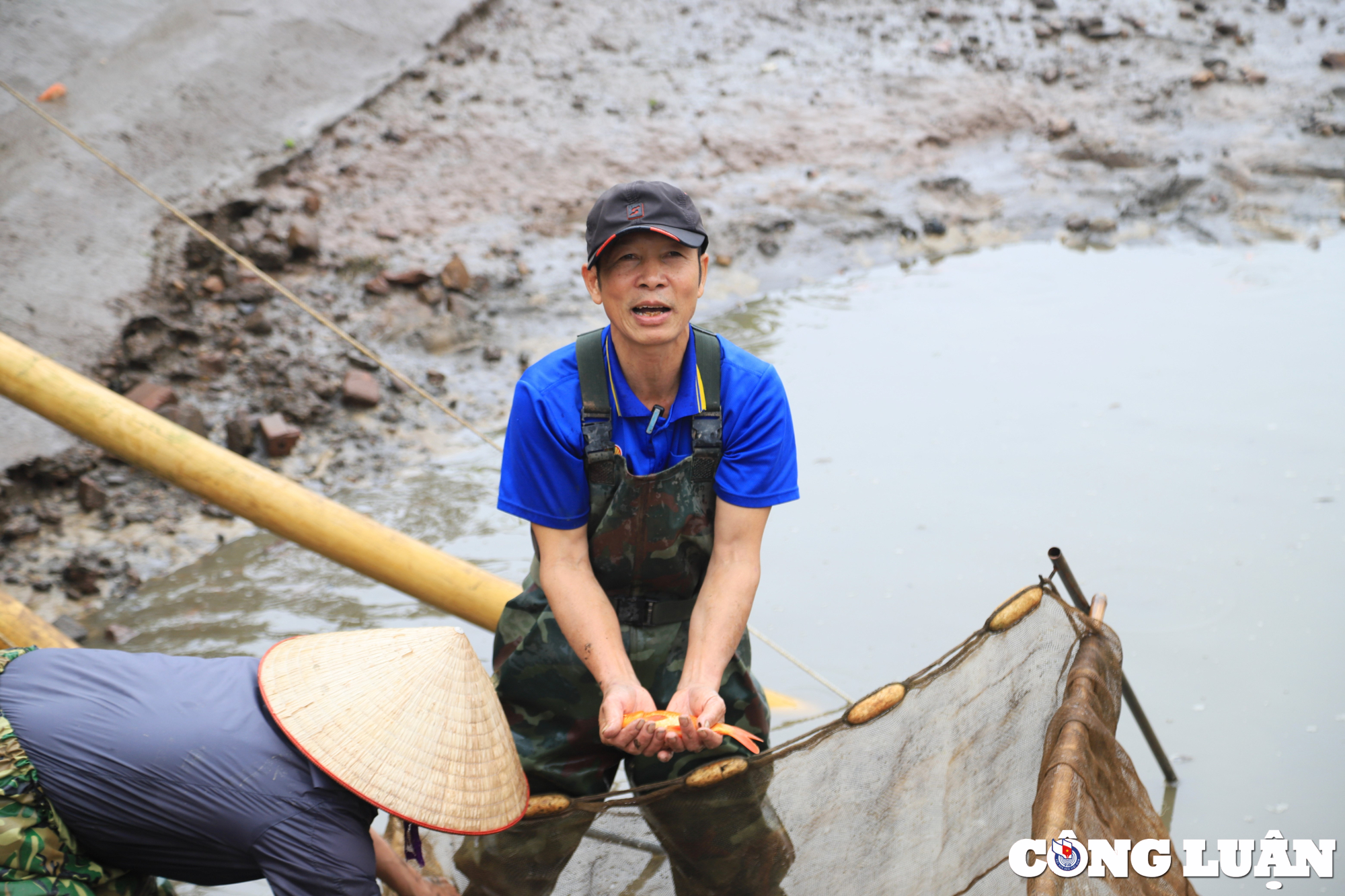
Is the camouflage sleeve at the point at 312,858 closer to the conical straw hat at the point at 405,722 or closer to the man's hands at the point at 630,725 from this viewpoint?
the conical straw hat at the point at 405,722

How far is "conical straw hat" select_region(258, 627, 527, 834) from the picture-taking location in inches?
71.7

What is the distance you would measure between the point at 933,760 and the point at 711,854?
0.53m

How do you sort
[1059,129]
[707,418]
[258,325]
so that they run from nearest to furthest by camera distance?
[707,418] < [258,325] < [1059,129]

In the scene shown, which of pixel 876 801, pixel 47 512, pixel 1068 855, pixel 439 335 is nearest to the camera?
pixel 1068 855

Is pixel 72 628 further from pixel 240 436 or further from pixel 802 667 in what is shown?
pixel 802 667

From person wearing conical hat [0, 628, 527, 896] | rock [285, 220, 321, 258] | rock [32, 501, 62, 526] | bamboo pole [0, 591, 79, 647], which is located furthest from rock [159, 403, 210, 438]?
person wearing conical hat [0, 628, 527, 896]

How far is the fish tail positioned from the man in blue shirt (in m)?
0.02

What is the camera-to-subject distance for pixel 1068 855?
159cm

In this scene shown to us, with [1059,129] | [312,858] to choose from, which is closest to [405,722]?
[312,858]

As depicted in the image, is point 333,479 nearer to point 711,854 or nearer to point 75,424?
point 75,424

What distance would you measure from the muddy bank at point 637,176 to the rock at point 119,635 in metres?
0.26

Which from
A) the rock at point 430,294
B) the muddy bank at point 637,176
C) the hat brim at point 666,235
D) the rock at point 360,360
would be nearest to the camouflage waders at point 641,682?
the hat brim at point 666,235

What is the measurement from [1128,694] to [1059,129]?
21.4ft

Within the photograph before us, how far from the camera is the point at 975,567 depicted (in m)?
4.25
